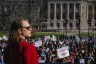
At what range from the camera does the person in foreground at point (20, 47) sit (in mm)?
5766

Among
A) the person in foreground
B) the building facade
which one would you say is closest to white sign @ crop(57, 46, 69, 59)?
the person in foreground

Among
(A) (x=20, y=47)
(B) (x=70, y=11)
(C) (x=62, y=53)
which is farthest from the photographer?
(B) (x=70, y=11)

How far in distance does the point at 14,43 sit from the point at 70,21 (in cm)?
12318

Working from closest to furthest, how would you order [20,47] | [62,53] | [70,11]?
[20,47]
[62,53]
[70,11]

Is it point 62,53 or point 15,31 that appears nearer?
point 15,31

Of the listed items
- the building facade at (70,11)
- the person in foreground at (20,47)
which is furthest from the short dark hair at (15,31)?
the building facade at (70,11)

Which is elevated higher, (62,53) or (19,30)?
(19,30)

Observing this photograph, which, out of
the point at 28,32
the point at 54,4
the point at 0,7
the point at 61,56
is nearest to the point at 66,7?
the point at 54,4

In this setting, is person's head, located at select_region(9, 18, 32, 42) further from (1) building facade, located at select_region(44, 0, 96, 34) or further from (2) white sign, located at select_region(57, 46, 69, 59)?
(1) building facade, located at select_region(44, 0, 96, 34)

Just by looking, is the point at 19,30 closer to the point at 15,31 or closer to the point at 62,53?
the point at 15,31

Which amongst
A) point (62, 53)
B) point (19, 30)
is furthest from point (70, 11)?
point (19, 30)

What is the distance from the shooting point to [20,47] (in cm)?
585

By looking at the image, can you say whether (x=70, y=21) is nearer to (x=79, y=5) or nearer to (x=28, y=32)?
(x=79, y=5)

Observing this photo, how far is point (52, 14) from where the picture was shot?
13575 cm
